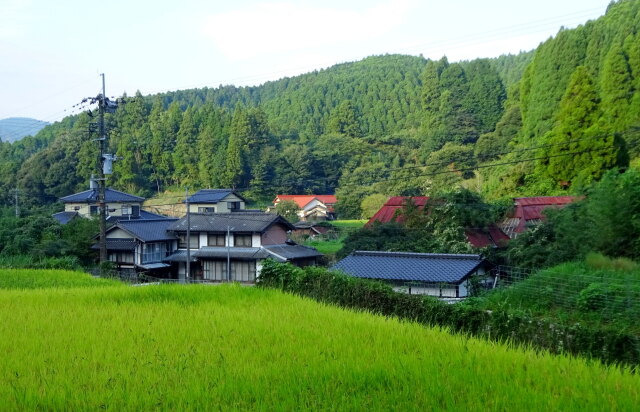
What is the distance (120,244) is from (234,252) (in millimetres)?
5020

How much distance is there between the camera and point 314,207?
41.8 meters

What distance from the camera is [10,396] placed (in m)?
4.63

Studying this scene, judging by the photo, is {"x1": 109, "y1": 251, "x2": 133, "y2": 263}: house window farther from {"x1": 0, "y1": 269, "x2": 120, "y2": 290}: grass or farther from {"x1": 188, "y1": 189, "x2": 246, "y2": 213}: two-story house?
{"x1": 0, "y1": 269, "x2": 120, "y2": 290}: grass

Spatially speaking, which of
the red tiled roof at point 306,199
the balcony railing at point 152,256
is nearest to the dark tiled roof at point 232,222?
the balcony railing at point 152,256

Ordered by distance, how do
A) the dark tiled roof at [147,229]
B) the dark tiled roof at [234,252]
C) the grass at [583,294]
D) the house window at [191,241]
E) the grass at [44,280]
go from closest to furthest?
the grass at [583,294] → the grass at [44,280] → the dark tiled roof at [234,252] → the dark tiled roof at [147,229] → the house window at [191,241]

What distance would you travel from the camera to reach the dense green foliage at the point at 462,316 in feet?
22.2

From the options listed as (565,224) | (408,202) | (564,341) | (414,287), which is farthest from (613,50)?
(564,341)

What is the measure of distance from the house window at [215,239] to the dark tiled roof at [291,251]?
2137mm

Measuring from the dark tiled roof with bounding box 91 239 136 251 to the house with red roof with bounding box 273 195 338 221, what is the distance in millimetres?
16921

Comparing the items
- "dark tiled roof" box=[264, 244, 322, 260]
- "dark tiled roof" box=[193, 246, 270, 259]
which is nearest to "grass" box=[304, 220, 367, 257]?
"dark tiled roof" box=[264, 244, 322, 260]

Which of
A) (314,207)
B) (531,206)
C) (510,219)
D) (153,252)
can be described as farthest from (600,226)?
(314,207)

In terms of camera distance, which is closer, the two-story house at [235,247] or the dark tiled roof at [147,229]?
the two-story house at [235,247]

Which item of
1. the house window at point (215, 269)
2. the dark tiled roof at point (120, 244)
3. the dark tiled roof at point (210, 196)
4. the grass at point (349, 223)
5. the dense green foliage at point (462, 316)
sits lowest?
the house window at point (215, 269)

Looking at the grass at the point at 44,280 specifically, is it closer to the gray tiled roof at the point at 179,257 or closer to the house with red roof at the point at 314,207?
the gray tiled roof at the point at 179,257
